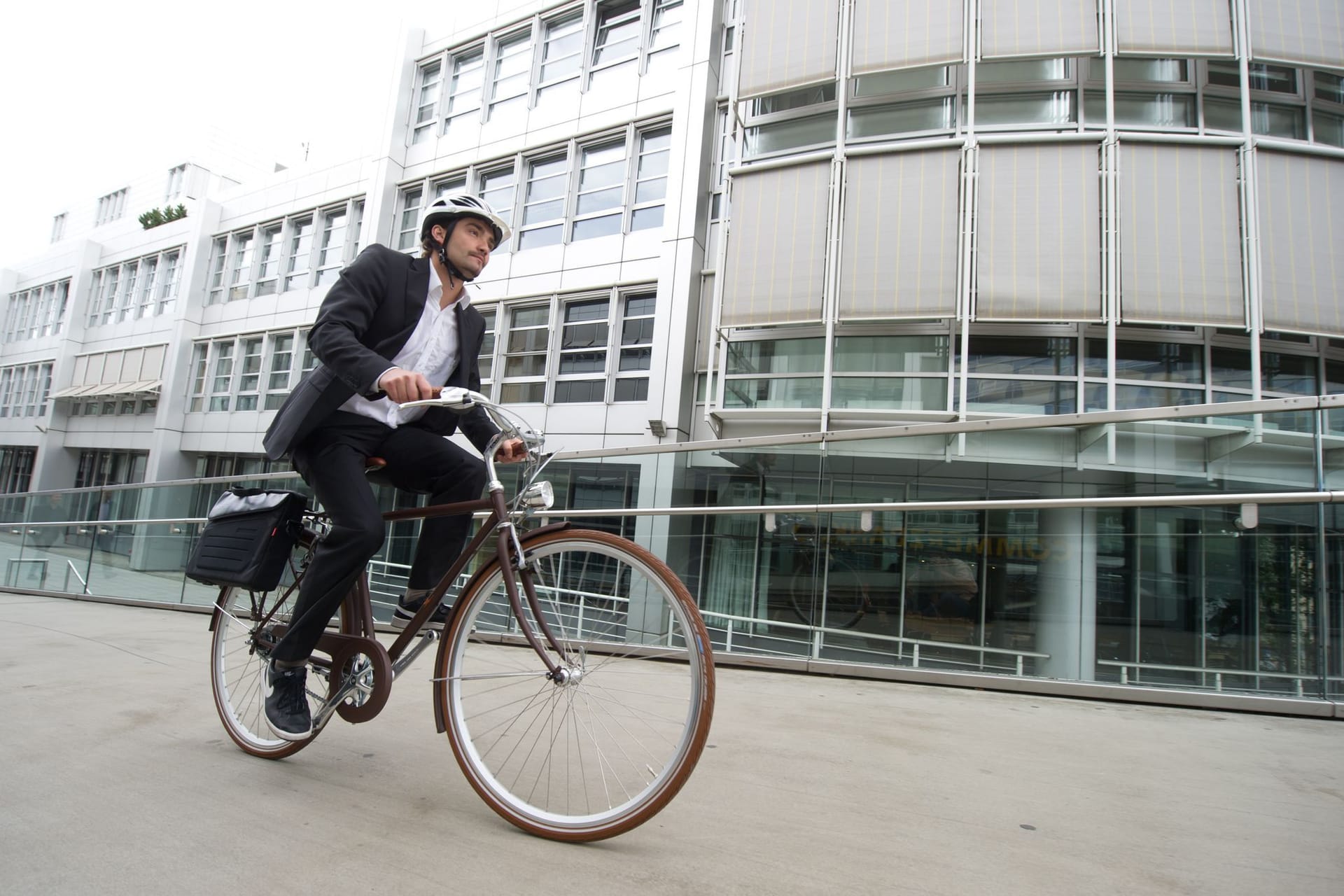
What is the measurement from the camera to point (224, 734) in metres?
2.71

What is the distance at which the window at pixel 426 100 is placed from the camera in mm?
19109

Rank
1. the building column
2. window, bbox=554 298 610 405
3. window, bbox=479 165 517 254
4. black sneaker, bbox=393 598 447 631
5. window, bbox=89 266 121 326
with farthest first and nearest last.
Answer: window, bbox=89 266 121 326, window, bbox=479 165 517 254, window, bbox=554 298 610 405, the building column, black sneaker, bbox=393 598 447 631

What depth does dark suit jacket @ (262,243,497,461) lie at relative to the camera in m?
2.08

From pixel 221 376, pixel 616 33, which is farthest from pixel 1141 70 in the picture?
pixel 221 376

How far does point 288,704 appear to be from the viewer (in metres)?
2.21

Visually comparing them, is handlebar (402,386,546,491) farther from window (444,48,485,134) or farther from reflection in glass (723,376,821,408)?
window (444,48,485,134)

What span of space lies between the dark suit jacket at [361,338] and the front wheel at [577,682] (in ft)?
2.21

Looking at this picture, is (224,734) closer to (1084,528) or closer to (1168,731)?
(1168,731)

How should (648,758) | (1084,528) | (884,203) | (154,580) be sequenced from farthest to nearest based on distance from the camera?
(884,203) → (154,580) → (1084,528) → (648,758)

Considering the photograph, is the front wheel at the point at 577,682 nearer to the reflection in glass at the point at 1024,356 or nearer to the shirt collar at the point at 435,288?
the shirt collar at the point at 435,288

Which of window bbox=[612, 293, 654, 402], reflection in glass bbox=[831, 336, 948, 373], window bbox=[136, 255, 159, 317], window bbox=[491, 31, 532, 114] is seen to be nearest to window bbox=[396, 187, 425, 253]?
window bbox=[491, 31, 532, 114]

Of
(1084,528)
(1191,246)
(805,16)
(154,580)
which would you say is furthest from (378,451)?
(805,16)

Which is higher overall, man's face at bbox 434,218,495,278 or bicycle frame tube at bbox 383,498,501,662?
man's face at bbox 434,218,495,278

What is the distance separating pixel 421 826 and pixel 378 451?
113 cm
